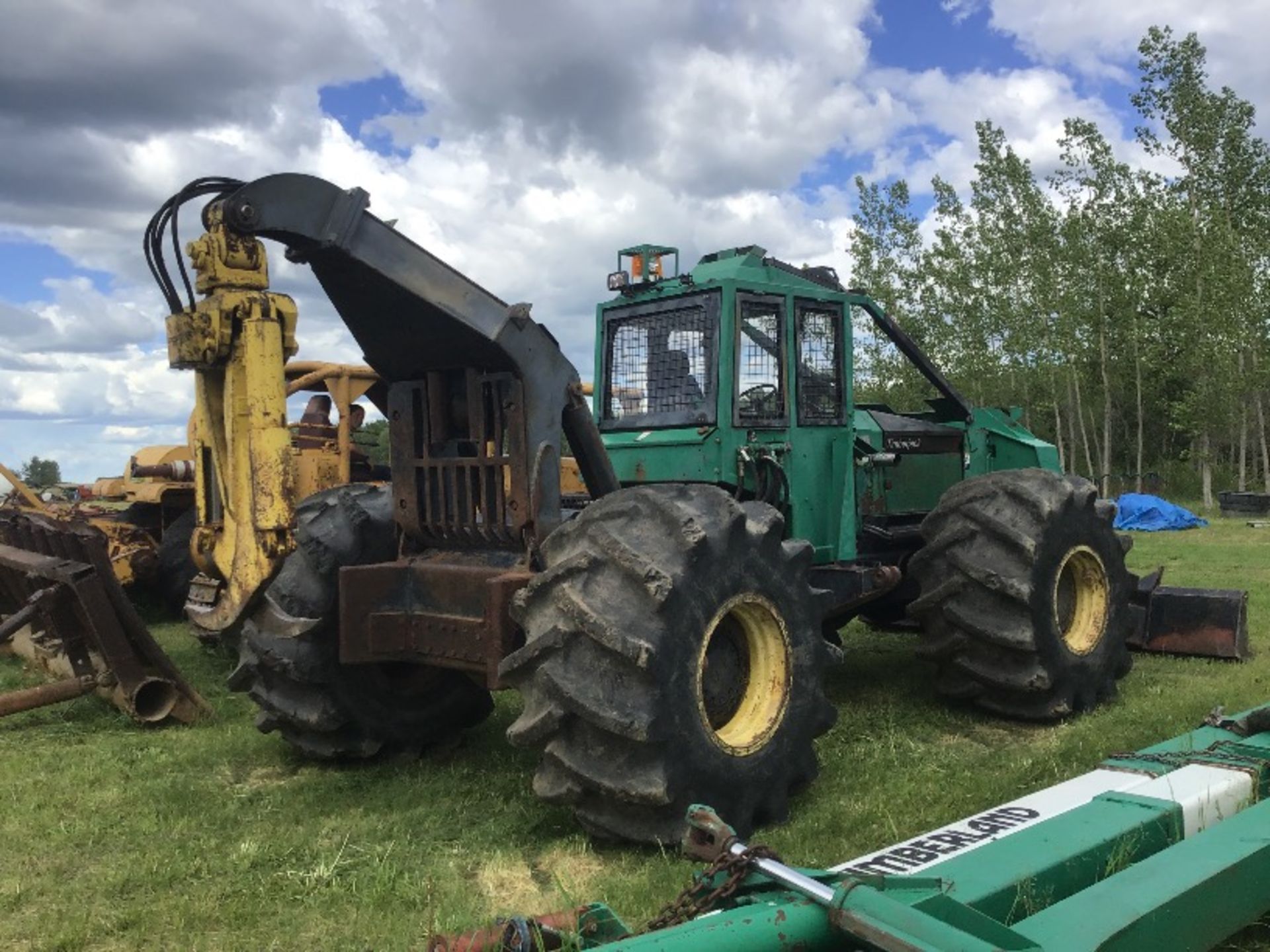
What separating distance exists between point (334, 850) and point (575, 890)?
102cm

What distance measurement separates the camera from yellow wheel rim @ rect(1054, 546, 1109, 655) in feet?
20.6

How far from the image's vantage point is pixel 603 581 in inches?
155

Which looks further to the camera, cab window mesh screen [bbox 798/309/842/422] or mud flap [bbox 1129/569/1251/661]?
mud flap [bbox 1129/569/1251/661]

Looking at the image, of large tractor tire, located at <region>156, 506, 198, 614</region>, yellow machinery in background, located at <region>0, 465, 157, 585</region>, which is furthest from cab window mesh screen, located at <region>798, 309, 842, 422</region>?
yellow machinery in background, located at <region>0, 465, 157, 585</region>

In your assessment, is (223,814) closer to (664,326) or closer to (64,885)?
(64,885)

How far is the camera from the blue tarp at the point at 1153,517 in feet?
66.4

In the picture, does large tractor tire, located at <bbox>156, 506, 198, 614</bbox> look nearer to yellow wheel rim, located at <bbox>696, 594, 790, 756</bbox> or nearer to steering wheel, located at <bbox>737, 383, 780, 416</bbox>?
steering wheel, located at <bbox>737, 383, 780, 416</bbox>

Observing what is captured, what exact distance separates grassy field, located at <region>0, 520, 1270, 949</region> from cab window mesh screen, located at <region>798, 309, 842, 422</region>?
1.70 meters

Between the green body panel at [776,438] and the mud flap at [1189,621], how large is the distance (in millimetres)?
2050

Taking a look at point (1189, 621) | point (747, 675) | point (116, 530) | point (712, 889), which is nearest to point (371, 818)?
point (747, 675)

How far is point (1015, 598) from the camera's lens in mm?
5684

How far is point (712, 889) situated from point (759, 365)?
3682 mm

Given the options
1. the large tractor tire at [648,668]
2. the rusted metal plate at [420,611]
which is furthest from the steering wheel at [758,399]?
the rusted metal plate at [420,611]

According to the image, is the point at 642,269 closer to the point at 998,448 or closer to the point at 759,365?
the point at 759,365
